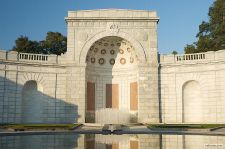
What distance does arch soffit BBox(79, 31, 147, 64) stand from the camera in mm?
34156

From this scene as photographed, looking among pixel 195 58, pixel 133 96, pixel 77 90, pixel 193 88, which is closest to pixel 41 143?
pixel 77 90

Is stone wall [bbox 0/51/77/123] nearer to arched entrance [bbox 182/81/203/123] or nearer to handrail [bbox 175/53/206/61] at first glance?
arched entrance [bbox 182/81/203/123]

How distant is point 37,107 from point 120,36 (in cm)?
1234

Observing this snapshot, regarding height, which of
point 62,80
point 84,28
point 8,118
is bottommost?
point 8,118

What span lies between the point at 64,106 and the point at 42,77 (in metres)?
4.05

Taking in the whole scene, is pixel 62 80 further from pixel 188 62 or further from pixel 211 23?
pixel 211 23

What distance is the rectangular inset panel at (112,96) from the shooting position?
36906mm

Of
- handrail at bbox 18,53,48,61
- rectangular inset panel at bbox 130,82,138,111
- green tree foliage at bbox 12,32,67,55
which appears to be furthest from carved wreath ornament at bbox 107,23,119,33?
green tree foliage at bbox 12,32,67,55

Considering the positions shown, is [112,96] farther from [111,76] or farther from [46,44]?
[46,44]

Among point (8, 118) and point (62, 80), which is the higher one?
point (62, 80)

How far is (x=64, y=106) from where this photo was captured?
33.3 metres

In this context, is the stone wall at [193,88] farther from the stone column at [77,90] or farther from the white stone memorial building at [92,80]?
the stone column at [77,90]

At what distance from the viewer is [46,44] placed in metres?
52.5

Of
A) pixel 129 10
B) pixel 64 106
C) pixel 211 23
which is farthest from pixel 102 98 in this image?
Result: pixel 211 23
